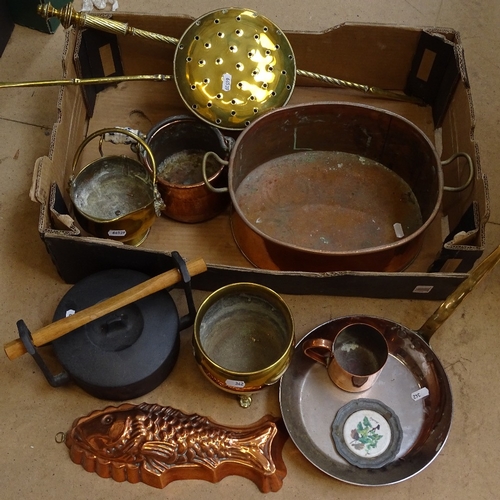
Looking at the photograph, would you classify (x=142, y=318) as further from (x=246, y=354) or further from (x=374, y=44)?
(x=374, y=44)

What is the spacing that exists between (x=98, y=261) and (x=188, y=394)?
0.24 m

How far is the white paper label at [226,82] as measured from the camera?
1.08 meters

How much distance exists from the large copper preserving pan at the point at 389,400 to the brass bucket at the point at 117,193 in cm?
31

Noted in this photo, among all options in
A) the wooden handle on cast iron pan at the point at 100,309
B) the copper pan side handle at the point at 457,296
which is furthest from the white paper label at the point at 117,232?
the copper pan side handle at the point at 457,296

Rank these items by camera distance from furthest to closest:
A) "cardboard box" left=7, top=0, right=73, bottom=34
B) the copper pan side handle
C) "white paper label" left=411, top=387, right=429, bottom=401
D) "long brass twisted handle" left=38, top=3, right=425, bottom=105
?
1. "cardboard box" left=7, top=0, right=73, bottom=34
2. "long brass twisted handle" left=38, top=3, right=425, bottom=105
3. "white paper label" left=411, top=387, right=429, bottom=401
4. the copper pan side handle

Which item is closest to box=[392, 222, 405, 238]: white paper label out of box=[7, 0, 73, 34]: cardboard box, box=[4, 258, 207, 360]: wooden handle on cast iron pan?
box=[4, 258, 207, 360]: wooden handle on cast iron pan

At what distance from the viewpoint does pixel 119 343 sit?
36.2 inches

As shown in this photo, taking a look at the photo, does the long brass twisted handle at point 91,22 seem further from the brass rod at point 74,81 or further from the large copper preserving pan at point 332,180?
the large copper preserving pan at point 332,180

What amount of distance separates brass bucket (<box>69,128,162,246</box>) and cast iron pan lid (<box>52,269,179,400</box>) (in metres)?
0.08

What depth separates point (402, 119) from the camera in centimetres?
104

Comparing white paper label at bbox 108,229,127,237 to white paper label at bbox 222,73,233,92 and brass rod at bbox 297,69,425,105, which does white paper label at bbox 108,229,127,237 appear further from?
brass rod at bbox 297,69,425,105

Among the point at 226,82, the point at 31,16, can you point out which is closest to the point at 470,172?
the point at 226,82

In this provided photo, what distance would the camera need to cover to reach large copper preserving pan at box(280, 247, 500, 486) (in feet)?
2.95

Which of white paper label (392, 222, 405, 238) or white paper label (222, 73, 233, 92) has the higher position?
white paper label (222, 73, 233, 92)
